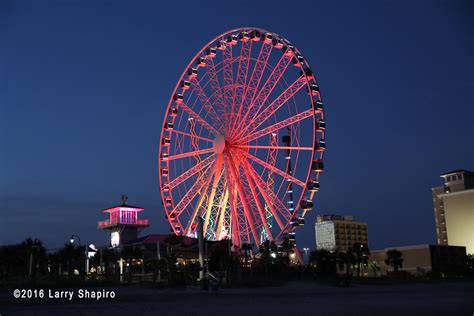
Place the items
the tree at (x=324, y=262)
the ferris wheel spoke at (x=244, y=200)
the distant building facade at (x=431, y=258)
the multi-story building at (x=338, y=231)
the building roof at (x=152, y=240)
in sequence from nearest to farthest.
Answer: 1. the ferris wheel spoke at (x=244, y=200)
2. the tree at (x=324, y=262)
3. the building roof at (x=152, y=240)
4. the distant building facade at (x=431, y=258)
5. the multi-story building at (x=338, y=231)

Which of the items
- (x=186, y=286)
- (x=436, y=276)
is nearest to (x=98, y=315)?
(x=186, y=286)

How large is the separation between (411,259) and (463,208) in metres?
30.6

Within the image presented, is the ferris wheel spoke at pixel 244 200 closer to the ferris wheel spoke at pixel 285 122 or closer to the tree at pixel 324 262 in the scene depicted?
the ferris wheel spoke at pixel 285 122

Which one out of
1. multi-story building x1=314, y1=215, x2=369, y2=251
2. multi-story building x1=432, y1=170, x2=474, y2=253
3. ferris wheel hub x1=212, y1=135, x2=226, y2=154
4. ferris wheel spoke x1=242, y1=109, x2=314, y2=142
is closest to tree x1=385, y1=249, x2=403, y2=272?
ferris wheel spoke x1=242, y1=109, x2=314, y2=142

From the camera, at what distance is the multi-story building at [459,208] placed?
103 meters

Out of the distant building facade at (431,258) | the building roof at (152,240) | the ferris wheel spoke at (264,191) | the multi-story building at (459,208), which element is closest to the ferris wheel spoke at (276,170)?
the ferris wheel spoke at (264,191)

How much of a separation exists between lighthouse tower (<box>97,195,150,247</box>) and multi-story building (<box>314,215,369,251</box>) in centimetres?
8137

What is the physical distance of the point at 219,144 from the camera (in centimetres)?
4653

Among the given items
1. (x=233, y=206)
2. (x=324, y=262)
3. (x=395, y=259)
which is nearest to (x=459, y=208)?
(x=395, y=259)

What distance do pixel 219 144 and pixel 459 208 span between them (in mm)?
73008

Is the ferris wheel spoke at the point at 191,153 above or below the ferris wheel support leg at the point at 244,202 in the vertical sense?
above

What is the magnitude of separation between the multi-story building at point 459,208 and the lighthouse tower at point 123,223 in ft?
202

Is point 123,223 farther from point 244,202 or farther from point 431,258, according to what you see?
point 431,258

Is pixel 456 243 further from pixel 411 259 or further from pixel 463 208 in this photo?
pixel 411 259
